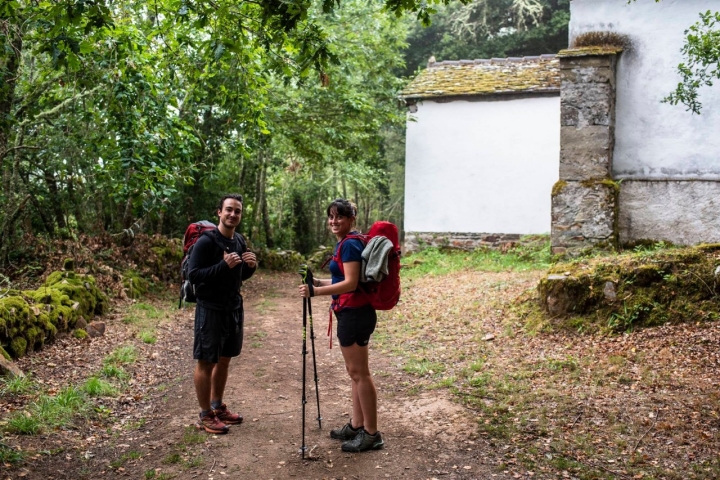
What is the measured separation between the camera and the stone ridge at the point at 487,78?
Answer: 16734 mm

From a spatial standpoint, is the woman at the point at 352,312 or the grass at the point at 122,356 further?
the grass at the point at 122,356

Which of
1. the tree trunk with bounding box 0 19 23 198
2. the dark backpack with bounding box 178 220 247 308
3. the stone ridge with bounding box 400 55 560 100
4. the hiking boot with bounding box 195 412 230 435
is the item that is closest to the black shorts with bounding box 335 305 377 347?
the dark backpack with bounding box 178 220 247 308

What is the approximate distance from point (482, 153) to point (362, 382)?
534 inches

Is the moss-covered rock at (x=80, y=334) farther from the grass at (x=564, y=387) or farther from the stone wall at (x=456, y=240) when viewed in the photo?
the stone wall at (x=456, y=240)

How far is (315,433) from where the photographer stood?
5.02m

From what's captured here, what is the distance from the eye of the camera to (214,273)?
4.67 metres

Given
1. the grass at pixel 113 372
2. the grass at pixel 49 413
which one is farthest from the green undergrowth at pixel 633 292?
the grass at pixel 49 413

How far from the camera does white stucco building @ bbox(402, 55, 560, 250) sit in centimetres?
1648

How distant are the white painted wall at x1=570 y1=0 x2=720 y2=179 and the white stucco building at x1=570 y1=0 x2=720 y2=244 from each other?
0.02m

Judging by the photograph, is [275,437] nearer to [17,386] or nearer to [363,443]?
[363,443]

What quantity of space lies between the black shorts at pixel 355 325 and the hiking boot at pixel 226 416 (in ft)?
4.67

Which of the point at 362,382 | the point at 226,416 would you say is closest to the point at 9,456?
the point at 226,416

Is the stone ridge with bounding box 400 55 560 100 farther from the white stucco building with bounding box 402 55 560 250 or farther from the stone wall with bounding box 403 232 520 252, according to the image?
the stone wall with bounding box 403 232 520 252

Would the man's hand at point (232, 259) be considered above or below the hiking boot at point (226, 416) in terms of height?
above
